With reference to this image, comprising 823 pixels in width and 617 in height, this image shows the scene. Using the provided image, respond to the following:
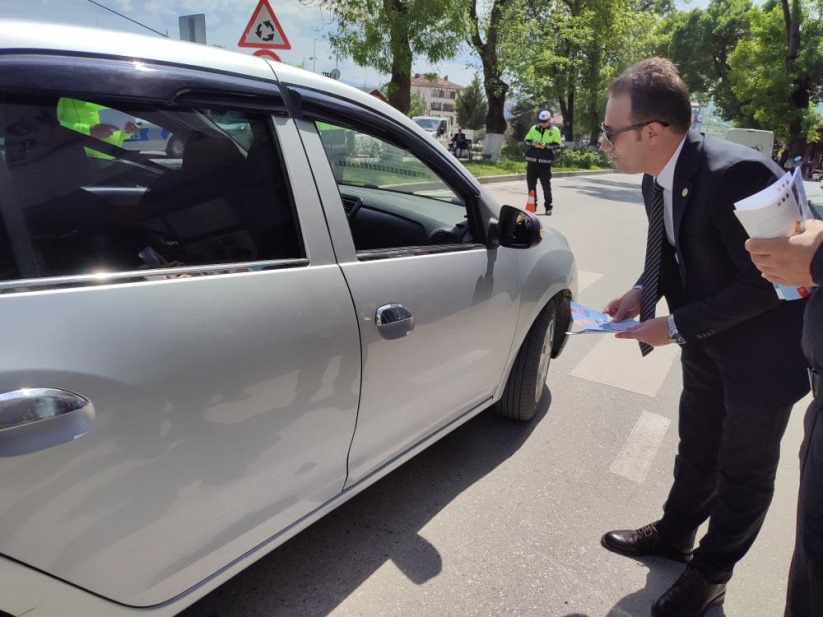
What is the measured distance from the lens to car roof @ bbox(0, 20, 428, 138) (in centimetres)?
128

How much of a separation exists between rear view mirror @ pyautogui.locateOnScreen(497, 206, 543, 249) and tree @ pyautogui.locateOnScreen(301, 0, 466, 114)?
11243mm

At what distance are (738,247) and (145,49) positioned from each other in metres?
1.76

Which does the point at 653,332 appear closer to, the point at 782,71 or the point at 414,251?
the point at 414,251

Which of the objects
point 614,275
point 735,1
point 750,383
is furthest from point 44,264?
point 735,1

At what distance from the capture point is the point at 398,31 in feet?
44.2

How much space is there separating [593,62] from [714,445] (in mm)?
29431

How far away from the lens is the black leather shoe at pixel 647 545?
7.86 ft

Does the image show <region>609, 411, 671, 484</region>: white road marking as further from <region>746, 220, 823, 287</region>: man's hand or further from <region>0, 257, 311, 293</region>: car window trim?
<region>0, 257, 311, 293</region>: car window trim

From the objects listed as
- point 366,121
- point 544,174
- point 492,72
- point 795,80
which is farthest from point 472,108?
point 366,121

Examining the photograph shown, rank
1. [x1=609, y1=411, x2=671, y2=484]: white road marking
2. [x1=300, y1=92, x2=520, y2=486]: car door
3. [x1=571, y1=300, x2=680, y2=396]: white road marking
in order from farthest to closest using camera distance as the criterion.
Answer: [x1=571, y1=300, x2=680, y2=396]: white road marking, [x1=609, y1=411, x2=671, y2=484]: white road marking, [x1=300, y1=92, x2=520, y2=486]: car door

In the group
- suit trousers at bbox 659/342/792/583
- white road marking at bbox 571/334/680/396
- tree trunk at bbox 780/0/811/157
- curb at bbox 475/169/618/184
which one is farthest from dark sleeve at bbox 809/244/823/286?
tree trunk at bbox 780/0/811/157

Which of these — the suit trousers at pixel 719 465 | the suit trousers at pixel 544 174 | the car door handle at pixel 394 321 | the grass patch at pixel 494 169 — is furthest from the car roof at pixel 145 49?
the grass patch at pixel 494 169

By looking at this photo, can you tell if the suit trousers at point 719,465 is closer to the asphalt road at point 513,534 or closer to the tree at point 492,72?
the asphalt road at point 513,534

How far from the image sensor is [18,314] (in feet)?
3.81
